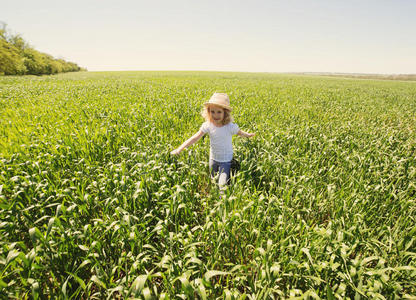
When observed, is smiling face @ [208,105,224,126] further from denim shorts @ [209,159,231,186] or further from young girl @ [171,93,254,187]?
denim shorts @ [209,159,231,186]

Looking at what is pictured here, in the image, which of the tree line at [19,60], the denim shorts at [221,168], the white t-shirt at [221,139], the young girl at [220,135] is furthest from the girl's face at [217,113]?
the tree line at [19,60]

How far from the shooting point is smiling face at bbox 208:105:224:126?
3.62 meters

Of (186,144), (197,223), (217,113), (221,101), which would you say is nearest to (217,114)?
(217,113)

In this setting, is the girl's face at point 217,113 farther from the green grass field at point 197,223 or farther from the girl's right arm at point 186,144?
the green grass field at point 197,223

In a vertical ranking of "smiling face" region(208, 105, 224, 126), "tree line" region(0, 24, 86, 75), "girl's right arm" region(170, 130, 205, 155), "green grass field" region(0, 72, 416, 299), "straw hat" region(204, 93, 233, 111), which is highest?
"tree line" region(0, 24, 86, 75)

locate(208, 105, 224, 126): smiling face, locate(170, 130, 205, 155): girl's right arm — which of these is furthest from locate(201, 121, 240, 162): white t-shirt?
locate(170, 130, 205, 155): girl's right arm

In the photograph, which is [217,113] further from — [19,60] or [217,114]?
[19,60]

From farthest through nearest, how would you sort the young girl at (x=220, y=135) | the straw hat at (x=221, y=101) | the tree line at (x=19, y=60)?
the tree line at (x=19, y=60), the young girl at (x=220, y=135), the straw hat at (x=221, y=101)

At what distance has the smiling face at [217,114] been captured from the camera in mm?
3623

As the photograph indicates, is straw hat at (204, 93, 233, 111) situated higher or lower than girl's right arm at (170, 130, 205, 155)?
higher

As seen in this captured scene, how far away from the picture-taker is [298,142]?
4.91 m

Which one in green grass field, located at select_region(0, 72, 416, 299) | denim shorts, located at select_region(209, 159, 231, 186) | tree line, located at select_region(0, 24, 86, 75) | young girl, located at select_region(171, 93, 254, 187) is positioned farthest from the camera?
tree line, located at select_region(0, 24, 86, 75)

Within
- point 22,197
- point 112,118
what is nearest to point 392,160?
point 22,197

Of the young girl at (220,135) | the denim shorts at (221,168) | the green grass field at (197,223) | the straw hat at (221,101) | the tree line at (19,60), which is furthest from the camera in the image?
the tree line at (19,60)
